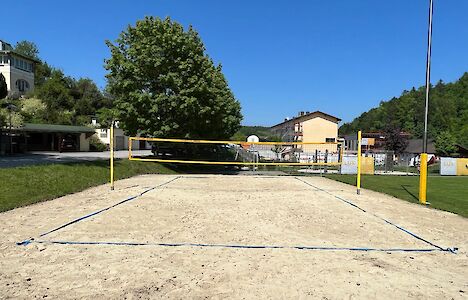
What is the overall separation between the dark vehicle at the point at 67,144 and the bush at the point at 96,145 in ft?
12.5

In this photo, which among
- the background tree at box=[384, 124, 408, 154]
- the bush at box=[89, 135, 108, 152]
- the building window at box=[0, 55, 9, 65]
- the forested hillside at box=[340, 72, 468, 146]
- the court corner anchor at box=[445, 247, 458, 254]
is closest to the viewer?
the court corner anchor at box=[445, 247, 458, 254]

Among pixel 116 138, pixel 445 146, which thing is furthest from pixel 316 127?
pixel 116 138

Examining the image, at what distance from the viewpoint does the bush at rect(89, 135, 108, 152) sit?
135 feet

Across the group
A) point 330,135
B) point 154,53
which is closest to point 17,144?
point 154,53

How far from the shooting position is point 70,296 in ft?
10.1

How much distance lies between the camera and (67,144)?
3575 cm

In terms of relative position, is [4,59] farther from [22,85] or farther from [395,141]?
[395,141]

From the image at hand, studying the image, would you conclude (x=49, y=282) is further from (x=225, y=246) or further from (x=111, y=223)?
(x=111, y=223)

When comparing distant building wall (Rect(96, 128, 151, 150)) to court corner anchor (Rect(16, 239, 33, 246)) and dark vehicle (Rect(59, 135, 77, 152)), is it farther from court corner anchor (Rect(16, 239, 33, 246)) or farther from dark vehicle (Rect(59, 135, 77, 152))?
court corner anchor (Rect(16, 239, 33, 246))

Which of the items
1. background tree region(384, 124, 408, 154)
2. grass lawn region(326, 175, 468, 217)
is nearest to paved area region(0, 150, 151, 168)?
grass lawn region(326, 175, 468, 217)

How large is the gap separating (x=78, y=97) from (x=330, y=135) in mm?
45511

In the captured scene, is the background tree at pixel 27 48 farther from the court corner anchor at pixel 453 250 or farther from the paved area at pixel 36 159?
the court corner anchor at pixel 453 250

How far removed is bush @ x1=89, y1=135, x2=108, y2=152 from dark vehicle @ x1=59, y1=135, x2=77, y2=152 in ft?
12.5

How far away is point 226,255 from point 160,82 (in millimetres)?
18291
